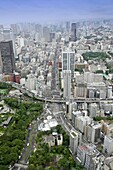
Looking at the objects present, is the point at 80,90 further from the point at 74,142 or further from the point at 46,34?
the point at 46,34

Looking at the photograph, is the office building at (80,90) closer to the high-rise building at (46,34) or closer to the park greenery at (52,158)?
the park greenery at (52,158)

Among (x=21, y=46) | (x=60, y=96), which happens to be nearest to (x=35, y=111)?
(x=60, y=96)

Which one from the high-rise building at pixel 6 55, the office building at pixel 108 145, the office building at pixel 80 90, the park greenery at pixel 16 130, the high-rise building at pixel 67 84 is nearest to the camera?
the park greenery at pixel 16 130

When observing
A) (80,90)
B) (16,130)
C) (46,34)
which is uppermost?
(46,34)

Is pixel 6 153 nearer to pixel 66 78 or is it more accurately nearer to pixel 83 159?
pixel 83 159

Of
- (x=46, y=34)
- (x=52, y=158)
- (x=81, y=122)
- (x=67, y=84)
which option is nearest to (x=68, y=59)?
(x=67, y=84)

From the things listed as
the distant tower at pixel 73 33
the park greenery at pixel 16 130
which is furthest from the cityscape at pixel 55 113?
the distant tower at pixel 73 33
